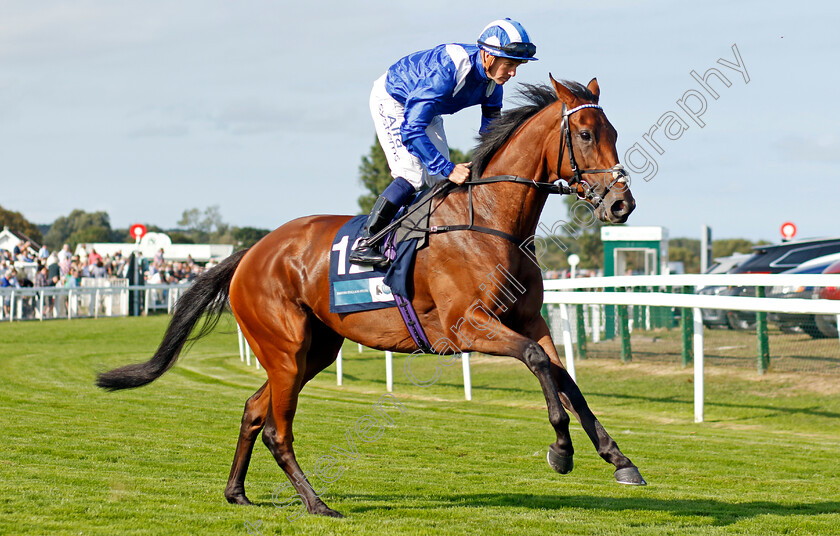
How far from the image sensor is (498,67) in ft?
14.3

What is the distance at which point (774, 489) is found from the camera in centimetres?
521

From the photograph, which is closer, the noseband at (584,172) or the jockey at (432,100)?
the noseband at (584,172)

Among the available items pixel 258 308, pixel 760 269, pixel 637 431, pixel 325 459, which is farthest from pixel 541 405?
pixel 760 269

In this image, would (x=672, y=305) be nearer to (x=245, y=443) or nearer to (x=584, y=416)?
(x=584, y=416)

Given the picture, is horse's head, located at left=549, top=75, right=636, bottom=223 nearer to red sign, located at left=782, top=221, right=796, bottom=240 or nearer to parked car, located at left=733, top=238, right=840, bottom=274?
parked car, located at left=733, top=238, right=840, bottom=274

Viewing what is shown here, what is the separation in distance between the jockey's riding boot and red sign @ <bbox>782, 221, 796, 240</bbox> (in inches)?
647

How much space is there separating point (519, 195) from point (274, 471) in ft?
8.55

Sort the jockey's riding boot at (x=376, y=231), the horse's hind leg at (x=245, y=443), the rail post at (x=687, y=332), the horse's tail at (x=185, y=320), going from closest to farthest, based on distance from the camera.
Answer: the jockey's riding boot at (x=376, y=231)
the horse's hind leg at (x=245, y=443)
the horse's tail at (x=185, y=320)
the rail post at (x=687, y=332)

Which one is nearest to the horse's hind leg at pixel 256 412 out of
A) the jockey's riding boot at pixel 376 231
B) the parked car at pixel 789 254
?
the jockey's riding boot at pixel 376 231

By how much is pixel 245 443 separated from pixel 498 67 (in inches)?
96.3

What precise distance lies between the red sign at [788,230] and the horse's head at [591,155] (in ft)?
53.2

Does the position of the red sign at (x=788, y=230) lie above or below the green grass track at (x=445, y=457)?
above

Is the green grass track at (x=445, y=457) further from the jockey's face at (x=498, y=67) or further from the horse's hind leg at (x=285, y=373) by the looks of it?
the jockey's face at (x=498, y=67)

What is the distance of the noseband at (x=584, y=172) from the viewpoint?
3.99 meters
